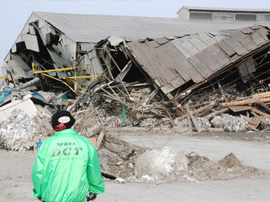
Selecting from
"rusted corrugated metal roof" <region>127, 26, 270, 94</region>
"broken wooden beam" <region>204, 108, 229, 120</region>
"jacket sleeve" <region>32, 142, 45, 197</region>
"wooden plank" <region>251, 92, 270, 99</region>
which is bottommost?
"jacket sleeve" <region>32, 142, 45, 197</region>

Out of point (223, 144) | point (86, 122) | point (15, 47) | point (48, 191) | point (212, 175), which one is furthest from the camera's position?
point (15, 47)

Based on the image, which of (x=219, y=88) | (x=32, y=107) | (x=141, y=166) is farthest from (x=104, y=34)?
(x=141, y=166)

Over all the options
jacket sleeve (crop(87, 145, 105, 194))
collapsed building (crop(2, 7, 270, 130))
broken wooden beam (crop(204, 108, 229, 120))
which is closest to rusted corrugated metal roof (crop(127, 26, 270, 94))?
collapsed building (crop(2, 7, 270, 130))

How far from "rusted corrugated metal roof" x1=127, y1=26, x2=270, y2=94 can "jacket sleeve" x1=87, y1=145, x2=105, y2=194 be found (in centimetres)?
1736

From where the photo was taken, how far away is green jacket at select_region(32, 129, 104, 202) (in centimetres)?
387

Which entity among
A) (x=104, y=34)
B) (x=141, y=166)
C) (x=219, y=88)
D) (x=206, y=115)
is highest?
(x=104, y=34)

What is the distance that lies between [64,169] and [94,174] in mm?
320

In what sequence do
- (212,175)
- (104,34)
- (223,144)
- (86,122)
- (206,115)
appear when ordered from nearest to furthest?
(212,175) → (86,122) → (223,144) → (206,115) → (104,34)

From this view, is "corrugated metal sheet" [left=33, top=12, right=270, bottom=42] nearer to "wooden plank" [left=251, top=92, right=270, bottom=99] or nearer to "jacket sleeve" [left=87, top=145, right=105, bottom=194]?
"wooden plank" [left=251, top=92, right=270, bottom=99]

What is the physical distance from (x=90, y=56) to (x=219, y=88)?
892 centimetres

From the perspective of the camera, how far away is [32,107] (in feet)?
52.3

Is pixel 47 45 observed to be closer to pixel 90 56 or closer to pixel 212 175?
pixel 90 56

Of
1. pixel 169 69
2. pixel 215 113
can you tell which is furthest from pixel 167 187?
pixel 169 69

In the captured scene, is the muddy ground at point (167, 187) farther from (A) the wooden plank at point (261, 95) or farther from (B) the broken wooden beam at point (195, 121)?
(A) the wooden plank at point (261, 95)
